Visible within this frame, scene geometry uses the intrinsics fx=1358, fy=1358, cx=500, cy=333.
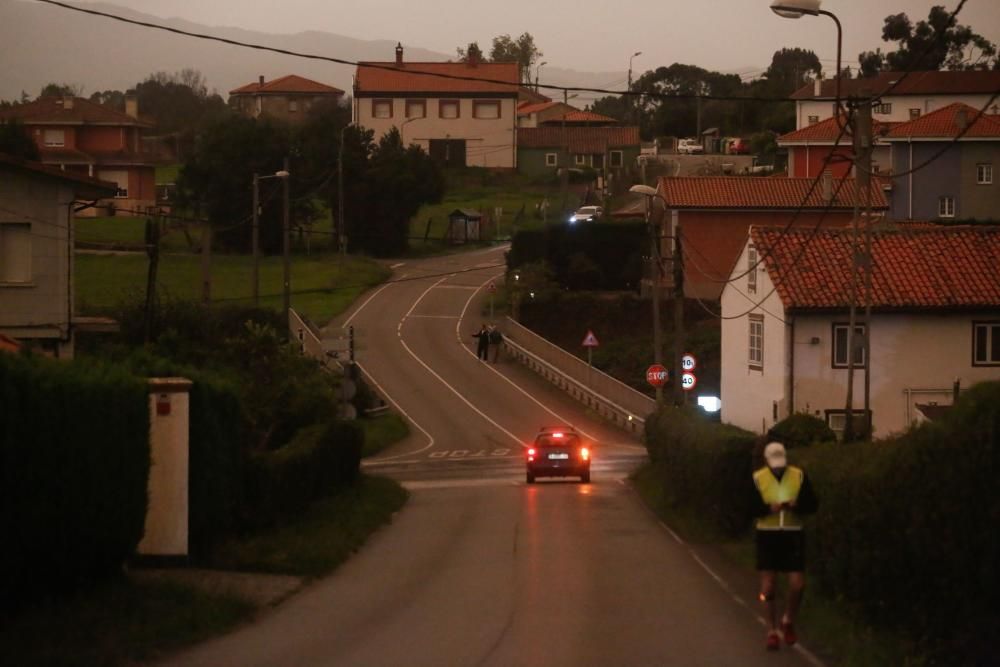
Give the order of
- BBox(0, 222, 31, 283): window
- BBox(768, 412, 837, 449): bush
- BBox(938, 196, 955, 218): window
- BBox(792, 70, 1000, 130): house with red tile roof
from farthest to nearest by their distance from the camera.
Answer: BBox(792, 70, 1000, 130): house with red tile roof → BBox(938, 196, 955, 218): window → BBox(0, 222, 31, 283): window → BBox(768, 412, 837, 449): bush

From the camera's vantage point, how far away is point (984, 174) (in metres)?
69.1

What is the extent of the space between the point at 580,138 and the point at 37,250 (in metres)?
96.9

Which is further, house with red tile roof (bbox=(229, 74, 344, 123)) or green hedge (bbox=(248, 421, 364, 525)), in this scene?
house with red tile roof (bbox=(229, 74, 344, 123))

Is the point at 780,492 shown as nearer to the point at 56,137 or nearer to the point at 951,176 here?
the point at 951,176

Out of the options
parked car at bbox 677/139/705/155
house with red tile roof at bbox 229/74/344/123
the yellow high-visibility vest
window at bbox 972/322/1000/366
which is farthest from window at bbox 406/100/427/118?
the yellow high-visibility vest

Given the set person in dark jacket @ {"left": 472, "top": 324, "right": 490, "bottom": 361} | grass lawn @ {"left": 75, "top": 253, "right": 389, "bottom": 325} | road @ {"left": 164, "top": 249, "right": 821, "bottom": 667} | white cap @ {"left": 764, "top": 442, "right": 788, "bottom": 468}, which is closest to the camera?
white cap @ {"left": 764, "top": 442, "right": 788, "bottom": 468}

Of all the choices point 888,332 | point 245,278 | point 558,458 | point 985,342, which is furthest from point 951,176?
point 558,458

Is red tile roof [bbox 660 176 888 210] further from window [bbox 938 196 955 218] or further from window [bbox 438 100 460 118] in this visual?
window [bbox 438 100 460 118]

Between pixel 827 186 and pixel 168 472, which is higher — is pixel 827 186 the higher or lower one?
the higher one

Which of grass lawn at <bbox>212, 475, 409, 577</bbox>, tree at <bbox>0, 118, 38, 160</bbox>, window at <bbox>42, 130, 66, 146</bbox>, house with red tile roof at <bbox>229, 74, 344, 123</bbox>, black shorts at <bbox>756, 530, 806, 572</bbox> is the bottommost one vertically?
grass lawn at <bbox>212, 475, 409, 577</bbox>

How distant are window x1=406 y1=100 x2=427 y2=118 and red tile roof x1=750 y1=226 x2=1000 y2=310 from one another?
266ft

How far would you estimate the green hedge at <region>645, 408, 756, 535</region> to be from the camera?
61.7 feet

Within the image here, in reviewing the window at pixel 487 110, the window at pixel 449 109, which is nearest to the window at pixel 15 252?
the window at pixel 487 110

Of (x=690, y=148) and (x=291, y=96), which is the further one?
(x=291, y=96)
